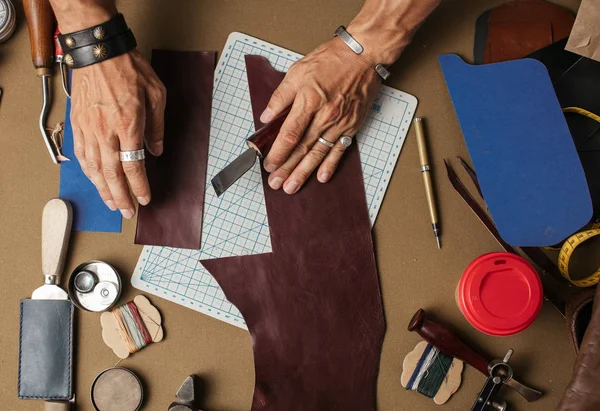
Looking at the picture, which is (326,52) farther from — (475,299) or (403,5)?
(475,299)

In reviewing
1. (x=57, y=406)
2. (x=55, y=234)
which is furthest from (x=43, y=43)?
(x=57, y=406)

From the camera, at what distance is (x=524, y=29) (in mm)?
1211

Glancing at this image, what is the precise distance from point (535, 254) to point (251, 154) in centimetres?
63

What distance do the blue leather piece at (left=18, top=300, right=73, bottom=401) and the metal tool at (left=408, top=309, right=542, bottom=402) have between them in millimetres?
706

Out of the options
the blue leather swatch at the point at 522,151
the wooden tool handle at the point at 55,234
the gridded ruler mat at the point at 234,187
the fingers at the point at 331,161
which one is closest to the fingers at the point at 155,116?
the gridded ruler mat at the point at 234,187

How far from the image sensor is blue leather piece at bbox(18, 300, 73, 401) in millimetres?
1117

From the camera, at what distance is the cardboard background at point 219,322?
45.1 inches

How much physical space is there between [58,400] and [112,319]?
7.5 inches

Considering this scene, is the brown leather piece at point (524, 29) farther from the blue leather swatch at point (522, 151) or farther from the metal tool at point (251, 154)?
the metal tool at point (251, 154)

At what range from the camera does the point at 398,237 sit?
1.18m

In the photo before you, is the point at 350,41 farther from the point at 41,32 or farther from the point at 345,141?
the point at 41,32

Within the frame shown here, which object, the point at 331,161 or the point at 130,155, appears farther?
the point at 331,161

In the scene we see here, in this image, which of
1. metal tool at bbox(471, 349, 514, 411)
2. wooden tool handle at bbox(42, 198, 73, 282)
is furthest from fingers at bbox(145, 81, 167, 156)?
metal tool at bbox(471, 349, 514, 411)

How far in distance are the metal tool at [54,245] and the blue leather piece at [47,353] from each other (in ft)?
0.06
